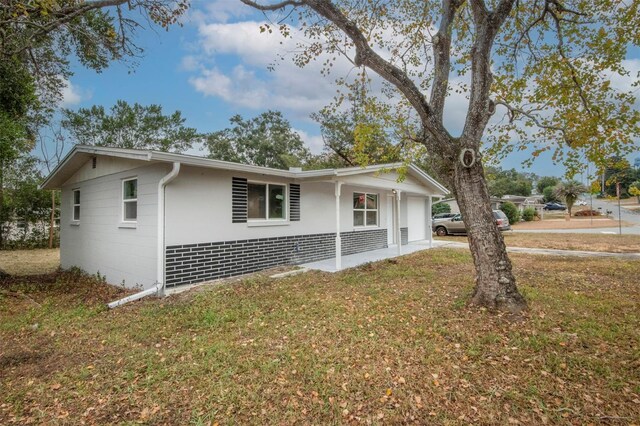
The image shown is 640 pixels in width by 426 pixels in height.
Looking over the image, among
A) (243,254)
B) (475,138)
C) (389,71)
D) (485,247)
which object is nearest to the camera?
(485,247)

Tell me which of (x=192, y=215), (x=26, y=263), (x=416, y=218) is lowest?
(x=26, y=263)

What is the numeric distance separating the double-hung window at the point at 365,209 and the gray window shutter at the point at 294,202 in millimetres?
2826

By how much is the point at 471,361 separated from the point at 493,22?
485 centimetres

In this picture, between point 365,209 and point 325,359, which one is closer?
point 325,359

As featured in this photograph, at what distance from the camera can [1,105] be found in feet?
25.0

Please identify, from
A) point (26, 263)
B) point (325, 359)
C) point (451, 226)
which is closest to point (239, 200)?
point (325, 359)

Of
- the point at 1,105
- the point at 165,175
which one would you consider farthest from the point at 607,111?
the point at 1,105

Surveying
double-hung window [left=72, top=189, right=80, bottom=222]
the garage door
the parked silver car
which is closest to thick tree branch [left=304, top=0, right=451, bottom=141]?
double-hung window [left=72, top=189, right=80, bottom=222]

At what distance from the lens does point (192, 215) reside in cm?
694

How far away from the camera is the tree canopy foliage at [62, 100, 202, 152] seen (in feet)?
76.4

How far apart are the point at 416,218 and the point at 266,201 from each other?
9803mm

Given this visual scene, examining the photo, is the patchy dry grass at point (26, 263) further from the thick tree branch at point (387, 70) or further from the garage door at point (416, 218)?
the garage door at point (416, 218)

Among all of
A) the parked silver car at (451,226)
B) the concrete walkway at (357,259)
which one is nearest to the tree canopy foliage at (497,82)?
the concrete walkway at (357,259)

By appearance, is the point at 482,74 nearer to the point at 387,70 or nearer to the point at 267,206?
the point at 387,70
